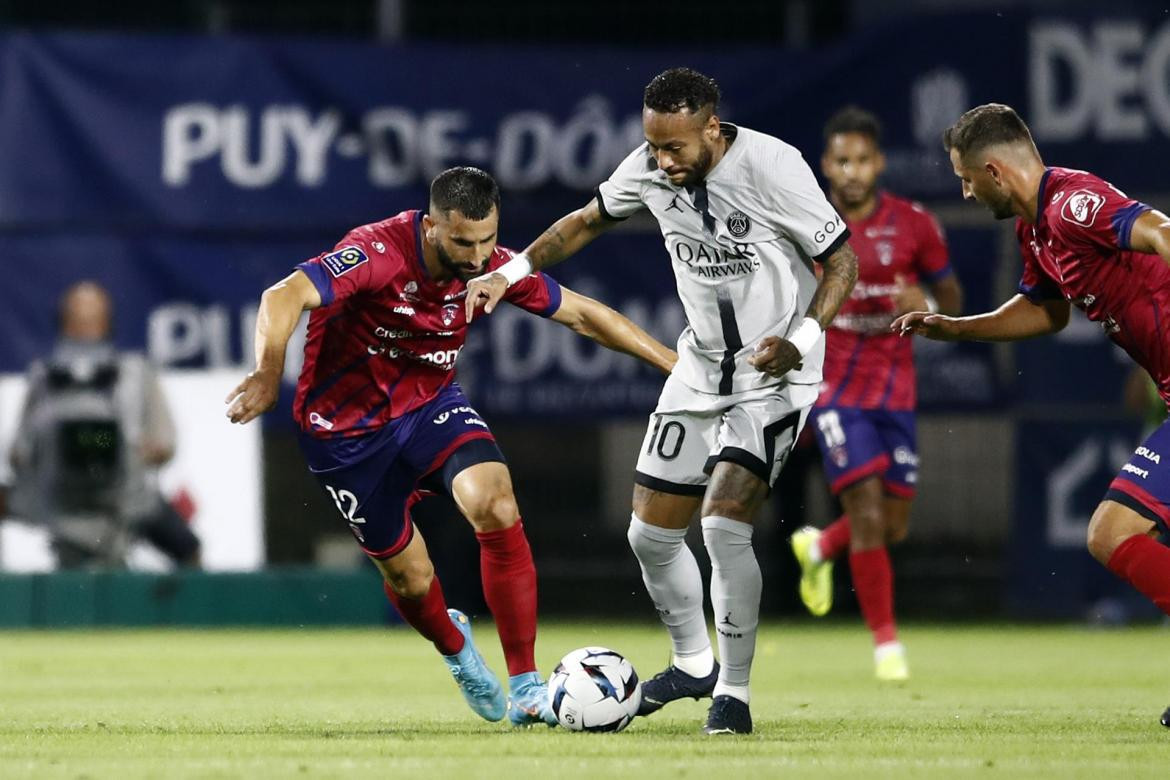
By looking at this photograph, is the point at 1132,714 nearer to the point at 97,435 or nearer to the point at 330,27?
the point at 97,435

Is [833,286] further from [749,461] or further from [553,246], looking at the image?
[553,246]

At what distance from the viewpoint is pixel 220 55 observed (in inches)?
575

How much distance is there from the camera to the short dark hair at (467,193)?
293 inches

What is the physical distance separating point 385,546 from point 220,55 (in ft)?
24.5

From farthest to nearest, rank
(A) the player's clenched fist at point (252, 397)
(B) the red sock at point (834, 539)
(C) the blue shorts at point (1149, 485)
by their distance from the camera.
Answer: (B) the red sock at point (834, 539), (C) the blue shorts at point (1149, 485), (A) the player's clenched fist at point (252, 397)

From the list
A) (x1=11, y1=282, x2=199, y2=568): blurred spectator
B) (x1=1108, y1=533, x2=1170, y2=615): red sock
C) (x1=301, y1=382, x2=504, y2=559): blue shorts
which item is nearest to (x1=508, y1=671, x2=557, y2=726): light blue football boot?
(x1=301, y1=382, x2=504, y2=559): blue shorts

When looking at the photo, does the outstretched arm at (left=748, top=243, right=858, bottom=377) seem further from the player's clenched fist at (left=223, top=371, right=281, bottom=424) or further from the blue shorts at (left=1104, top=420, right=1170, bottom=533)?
the player's clenched fist at (left=223, top=371, right=281, bottom=424)

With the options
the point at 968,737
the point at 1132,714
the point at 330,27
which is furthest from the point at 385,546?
the point at 330,27

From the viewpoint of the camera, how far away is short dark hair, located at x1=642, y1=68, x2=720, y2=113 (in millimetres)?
7219

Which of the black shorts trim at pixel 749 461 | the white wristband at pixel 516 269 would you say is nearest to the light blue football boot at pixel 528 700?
the black shorts trim at pixel 749 461

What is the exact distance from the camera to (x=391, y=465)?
26.2 ft

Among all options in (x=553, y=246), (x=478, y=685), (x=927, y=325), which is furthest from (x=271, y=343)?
(x=927, y=325)

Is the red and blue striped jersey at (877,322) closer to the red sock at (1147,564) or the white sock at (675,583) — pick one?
the white sock at (675,583)

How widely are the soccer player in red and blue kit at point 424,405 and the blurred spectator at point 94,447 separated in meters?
6.68
